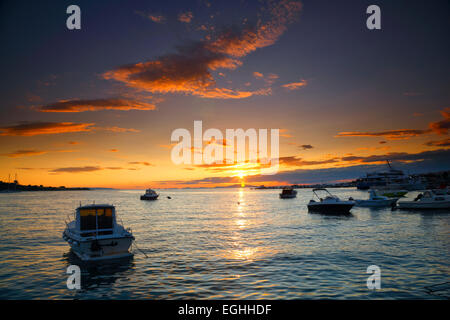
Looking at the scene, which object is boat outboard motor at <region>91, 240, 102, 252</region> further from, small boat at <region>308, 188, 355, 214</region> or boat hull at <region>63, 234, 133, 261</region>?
small boat at <region>308, 188, 355, 214</region>

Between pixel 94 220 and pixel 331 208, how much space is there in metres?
46.3

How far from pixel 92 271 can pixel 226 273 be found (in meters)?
9.81

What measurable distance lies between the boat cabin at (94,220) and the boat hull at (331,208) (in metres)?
44.3

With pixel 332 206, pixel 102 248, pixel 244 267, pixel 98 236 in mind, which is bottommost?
pixel 332 206

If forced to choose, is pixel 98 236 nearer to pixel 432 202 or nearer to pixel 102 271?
pixel 102 271

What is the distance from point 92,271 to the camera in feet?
65.0

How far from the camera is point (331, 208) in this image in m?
55.9

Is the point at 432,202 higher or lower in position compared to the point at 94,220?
lower

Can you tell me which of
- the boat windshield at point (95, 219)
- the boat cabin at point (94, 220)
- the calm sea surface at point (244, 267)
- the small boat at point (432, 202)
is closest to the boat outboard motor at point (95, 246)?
the calm sea surface at point (244, 267)

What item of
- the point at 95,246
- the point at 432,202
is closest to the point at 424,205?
the point at 432,202
